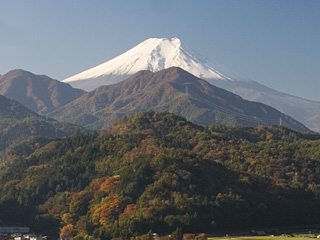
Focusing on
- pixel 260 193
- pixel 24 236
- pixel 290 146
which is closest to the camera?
pixel 24 236

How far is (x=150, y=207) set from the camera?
48.3 meters

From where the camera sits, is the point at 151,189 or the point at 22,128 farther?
the point at 22,128

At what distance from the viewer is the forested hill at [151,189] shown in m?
48.4

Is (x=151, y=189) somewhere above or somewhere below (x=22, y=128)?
below

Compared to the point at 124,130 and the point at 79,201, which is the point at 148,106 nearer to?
the point at 124,130

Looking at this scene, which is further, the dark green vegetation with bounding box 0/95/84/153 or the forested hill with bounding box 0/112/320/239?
the dark green vegetation with bounding box 0/95/84/153

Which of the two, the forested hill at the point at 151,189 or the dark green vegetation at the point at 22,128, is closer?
the forested hill at the point at 151,189

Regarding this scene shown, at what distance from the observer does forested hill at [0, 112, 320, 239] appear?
48375mm

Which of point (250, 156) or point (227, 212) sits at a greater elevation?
point (250, 156)

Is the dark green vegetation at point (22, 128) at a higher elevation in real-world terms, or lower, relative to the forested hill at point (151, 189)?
higher

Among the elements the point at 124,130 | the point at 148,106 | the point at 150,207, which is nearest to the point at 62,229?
the point at 150,207

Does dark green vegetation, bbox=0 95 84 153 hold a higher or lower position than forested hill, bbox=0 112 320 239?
higher

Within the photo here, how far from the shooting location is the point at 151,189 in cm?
5188

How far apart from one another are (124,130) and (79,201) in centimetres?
2924
